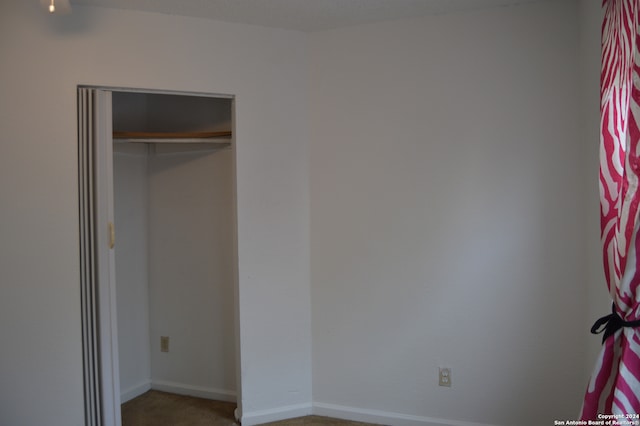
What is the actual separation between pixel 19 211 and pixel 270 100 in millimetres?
1456

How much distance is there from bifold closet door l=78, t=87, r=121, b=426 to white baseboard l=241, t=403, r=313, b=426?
2.47 ft

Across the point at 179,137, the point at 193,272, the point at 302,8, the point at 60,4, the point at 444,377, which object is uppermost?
the point at 302,8

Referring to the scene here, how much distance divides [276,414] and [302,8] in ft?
7.73

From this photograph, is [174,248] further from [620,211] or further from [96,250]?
[620,211]

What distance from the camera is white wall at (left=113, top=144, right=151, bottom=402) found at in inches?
114

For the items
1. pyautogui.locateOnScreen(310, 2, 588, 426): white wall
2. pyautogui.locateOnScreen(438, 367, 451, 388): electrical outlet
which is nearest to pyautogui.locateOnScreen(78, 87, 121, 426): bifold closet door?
pyautogui.locateOnScreen(310, 2, 588, 426): white wall

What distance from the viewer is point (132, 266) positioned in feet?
9.75

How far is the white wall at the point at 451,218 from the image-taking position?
2.24m

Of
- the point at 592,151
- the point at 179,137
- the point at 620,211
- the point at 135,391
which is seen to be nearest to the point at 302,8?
the point at 179,137

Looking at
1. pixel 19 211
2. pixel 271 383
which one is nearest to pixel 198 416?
pixel 271 383

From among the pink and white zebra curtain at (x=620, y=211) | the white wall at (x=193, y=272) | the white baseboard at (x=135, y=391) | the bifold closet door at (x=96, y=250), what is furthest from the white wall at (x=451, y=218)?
the white baseboard at (x=135, y=391)

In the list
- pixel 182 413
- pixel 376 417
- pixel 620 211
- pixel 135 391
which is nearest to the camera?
pixel 620 211

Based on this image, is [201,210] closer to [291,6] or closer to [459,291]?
[291,6]

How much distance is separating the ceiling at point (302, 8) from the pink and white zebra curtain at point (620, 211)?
0.85 m
